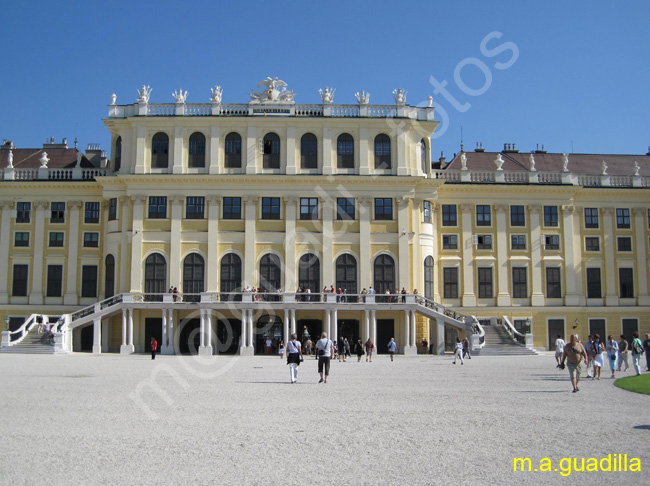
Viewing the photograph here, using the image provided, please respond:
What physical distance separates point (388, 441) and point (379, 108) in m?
40.4

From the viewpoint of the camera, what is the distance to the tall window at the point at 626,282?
5484 centimetres

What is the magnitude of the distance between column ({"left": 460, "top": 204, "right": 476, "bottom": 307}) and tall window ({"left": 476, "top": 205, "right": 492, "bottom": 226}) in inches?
22.1

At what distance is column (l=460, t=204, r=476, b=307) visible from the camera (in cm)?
5297

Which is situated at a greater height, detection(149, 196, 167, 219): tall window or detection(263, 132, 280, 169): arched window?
detection(263, 132, 280, 169): arched window

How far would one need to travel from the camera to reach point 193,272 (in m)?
50.2

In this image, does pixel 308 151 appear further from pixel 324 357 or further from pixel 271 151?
pixel 324 357

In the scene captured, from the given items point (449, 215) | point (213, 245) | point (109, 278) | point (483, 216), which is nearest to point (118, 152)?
point (109, 278)

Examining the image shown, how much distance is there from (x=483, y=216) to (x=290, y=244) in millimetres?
14852

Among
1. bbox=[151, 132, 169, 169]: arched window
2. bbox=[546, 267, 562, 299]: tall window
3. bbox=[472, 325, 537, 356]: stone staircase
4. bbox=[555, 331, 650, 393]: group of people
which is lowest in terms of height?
bbox=[472, 325, 537, 356]: stone staircase

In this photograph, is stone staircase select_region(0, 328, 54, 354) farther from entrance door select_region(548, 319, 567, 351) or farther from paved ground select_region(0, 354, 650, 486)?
entrance door select_region(548, 319, 567, 351)

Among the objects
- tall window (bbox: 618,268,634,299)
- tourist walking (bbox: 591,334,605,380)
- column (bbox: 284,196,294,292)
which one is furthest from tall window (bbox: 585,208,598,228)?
tourist walking (bbox: 591,334,605,380)

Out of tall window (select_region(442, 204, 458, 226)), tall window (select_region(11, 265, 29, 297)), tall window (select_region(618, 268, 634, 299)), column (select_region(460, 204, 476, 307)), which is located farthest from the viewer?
tall window (select_region(618, 268, 634, 299))

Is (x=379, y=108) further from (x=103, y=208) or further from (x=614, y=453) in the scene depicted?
(x=614, y=453)

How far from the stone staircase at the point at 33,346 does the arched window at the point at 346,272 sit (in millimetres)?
19220
